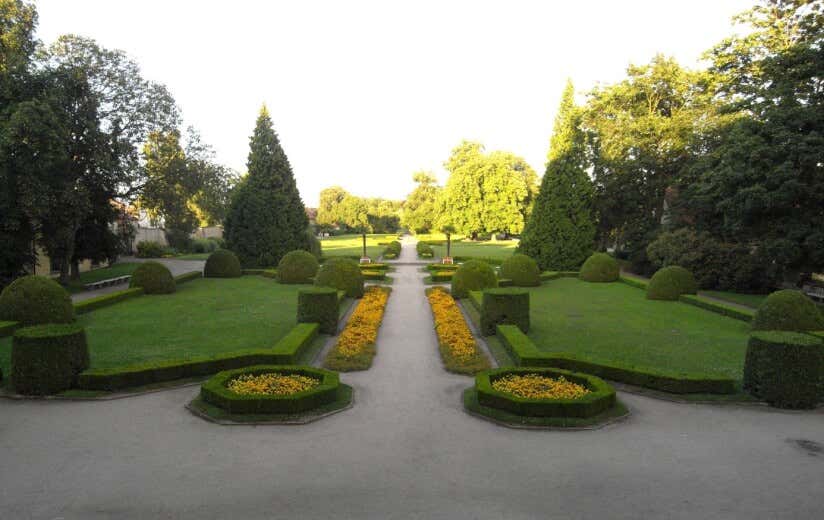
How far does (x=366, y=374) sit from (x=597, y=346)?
6.51 m

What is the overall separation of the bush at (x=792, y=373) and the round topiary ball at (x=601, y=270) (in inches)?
741

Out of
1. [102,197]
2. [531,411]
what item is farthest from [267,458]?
[102,197]

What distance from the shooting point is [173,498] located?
247 inches

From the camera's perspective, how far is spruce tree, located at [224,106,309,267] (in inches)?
1379

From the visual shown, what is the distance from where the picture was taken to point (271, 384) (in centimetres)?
995

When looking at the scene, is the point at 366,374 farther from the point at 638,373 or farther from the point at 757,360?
the point at 757,360

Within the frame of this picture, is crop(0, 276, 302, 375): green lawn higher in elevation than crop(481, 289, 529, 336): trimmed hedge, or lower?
lower

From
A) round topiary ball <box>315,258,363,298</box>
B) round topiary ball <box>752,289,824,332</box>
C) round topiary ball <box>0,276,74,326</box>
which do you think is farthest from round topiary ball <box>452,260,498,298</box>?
round topiary ball <box>0,276,74,326</box>

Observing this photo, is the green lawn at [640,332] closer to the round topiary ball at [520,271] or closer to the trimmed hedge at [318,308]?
the round topiary ball at [520,271]

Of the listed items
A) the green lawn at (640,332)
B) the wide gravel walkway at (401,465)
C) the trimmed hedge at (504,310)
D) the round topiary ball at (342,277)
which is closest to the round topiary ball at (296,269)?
the round topiary ball at (342,277)

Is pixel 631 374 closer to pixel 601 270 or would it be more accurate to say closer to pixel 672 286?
pixel 672 286

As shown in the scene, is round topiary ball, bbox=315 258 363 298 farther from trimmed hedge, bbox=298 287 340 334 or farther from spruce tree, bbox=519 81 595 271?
spruce tree, bbox=519 81 595 271

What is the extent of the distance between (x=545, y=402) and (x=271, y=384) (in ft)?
16.9

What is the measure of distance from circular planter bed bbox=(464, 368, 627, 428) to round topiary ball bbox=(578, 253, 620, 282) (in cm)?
1955
